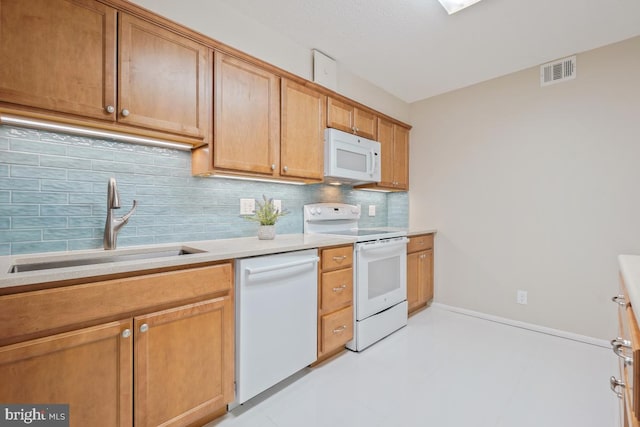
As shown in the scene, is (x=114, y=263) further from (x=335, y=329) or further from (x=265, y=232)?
(x=335, y=329)

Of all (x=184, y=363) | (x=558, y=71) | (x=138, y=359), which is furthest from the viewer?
(x=558, y=71)

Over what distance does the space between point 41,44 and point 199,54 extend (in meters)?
0.68

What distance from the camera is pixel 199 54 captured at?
166 centimetres

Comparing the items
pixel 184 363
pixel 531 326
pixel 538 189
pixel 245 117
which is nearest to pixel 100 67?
pixel 245 117

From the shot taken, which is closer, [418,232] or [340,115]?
[340,115]

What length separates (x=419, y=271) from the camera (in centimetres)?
306

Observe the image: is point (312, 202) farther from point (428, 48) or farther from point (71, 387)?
point (71, 387)

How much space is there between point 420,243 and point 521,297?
102cm

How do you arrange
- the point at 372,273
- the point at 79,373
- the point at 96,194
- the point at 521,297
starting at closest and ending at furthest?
the point at 79,373
the point at 96,194
the point at 372,273
the point at 521,297

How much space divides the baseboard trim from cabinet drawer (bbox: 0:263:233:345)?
8.94 feet

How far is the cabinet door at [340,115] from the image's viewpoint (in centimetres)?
243

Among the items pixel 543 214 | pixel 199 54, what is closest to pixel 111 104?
pixel 199 54

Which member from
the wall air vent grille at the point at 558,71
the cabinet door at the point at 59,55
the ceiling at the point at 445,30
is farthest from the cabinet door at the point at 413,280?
the cabinet door at the point at 59,55

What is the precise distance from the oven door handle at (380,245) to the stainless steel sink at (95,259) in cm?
119
